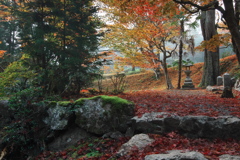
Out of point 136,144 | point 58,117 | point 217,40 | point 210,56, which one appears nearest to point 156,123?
point 136,144

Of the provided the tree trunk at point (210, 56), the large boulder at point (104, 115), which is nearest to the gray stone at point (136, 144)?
the large boulder at point (104, 115)

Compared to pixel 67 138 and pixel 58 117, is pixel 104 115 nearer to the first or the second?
pixel 67 138

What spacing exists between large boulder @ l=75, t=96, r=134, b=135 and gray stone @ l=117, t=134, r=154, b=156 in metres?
0.93

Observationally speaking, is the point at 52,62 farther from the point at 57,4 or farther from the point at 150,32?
the point at 150,32

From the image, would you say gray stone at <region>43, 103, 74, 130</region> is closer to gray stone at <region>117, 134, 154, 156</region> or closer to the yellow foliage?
gray stone at <region>117, 134, 154, 156</region>

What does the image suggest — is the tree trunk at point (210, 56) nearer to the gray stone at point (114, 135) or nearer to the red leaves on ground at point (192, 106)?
the red leaves on ground at point (192, 106)

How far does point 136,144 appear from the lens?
324 cm

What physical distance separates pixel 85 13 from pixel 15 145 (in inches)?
262

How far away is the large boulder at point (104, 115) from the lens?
4484 millimetres

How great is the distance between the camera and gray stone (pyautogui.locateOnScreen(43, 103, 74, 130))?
4809 millimetres

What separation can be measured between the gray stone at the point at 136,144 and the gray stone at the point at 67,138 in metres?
1.76

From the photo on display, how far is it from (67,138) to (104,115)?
1.36 metres

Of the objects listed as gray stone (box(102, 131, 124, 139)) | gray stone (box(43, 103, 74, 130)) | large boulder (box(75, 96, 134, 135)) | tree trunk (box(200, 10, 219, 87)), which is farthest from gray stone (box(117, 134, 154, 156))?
tree trunk (box(200, 10, 219, 87))

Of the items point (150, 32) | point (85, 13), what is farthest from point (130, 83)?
point (85, 13)
